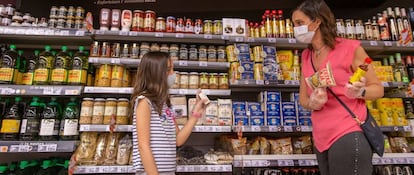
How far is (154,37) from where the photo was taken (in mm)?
2486

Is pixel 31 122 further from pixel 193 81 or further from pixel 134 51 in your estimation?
pixel 193 81

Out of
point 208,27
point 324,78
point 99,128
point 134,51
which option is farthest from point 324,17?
point 99,128

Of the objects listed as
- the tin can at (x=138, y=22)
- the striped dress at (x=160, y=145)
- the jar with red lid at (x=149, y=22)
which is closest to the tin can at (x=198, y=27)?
the jar with red lid at (x=149, y=22)

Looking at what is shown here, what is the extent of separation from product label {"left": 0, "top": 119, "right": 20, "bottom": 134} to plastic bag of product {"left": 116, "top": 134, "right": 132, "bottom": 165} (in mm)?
876

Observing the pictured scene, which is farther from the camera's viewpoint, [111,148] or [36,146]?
[111,148]

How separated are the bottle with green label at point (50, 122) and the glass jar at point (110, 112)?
1.43ft

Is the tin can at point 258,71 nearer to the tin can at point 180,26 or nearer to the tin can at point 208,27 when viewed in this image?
the tin can at point 208,27

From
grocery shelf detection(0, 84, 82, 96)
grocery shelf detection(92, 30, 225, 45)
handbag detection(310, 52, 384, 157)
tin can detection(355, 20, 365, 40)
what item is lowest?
handbag detection(310, 52, 384, 157)

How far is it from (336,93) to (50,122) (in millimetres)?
2236

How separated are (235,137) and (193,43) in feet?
3.48

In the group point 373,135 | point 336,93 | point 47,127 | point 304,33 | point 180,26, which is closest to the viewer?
point 373,135

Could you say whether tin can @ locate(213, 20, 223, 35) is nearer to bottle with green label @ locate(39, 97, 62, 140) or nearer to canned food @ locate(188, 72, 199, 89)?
canned food @ locate(188, 72, 199, 89)

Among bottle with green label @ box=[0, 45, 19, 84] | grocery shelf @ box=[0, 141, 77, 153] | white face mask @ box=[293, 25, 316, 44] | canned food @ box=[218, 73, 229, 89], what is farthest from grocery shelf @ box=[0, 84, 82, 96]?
white face mask @ box=[293, 25, 316, 44]

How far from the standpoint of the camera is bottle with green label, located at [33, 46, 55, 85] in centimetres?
226
